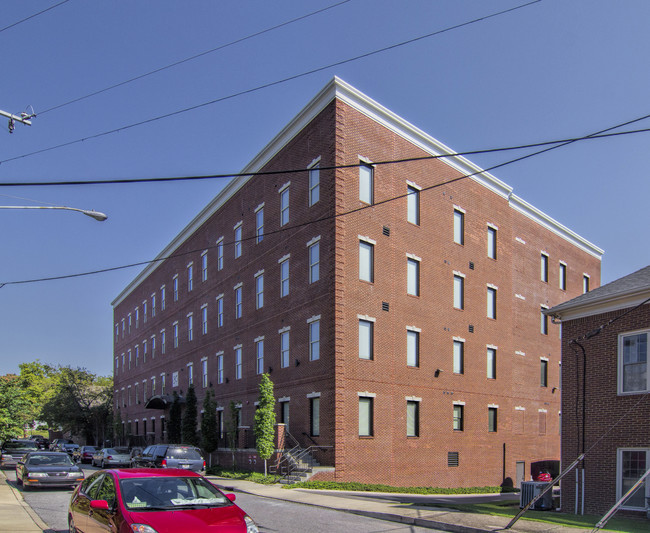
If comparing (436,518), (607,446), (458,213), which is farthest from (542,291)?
(436,518)

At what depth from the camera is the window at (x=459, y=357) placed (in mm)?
33112

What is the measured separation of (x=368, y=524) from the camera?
14.5 metres

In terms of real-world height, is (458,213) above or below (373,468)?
above

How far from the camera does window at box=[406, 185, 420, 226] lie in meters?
31.4

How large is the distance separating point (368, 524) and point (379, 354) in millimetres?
14269

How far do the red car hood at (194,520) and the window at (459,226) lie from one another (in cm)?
2769

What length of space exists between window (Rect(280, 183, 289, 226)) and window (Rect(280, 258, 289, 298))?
6.69 ft

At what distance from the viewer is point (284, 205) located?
32625 mm

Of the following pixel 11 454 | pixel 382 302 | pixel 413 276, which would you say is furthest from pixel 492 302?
pixel 11 454

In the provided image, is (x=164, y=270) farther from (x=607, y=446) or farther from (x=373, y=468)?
(x=607, y=446)

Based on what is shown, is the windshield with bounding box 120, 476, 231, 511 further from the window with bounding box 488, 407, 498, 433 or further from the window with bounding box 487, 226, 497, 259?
the window with bounding box 487, 226, 497, 259

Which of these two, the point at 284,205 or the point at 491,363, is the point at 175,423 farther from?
the point at 491,363

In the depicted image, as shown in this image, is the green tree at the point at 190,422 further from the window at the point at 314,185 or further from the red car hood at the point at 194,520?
the red car hood at the point at 194,520

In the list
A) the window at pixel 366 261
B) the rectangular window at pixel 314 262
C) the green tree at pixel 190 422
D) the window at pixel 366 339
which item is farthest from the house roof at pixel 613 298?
the green tree at pixel 190 422
